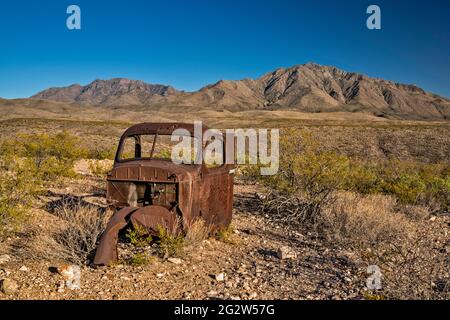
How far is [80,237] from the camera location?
500 cm

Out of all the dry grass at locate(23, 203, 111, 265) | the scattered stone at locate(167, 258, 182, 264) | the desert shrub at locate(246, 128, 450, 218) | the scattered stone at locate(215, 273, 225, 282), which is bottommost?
the scattered stone at locate(215, 273, 225, 282)

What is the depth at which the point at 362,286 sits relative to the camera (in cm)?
428

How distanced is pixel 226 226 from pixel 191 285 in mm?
2101

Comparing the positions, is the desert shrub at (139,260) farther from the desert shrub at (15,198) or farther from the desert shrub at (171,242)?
the desert shrub at (15,198)

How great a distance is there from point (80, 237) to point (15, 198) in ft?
5.63

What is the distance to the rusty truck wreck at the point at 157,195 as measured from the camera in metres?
4.64

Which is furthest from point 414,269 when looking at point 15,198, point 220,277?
point 15,198

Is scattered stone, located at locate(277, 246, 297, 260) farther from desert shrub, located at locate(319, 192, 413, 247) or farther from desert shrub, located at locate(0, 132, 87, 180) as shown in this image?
desert shrub, located at locate(0, 132, 87, 180)

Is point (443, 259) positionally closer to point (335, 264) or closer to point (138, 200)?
point (335, 264)

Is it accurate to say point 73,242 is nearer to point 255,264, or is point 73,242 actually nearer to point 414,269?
point 255,264

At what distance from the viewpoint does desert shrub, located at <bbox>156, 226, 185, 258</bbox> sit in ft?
15.6

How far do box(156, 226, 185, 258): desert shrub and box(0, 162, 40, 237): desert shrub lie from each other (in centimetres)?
211

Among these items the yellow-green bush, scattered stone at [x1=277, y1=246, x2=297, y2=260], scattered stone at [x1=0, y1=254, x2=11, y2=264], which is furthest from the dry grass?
the yellow-green bush
